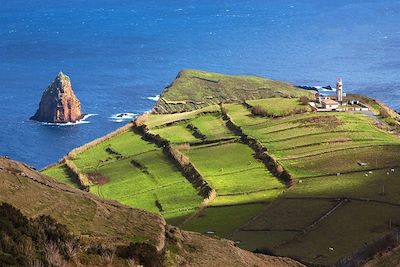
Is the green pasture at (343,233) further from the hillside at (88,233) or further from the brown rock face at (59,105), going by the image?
the brown rock face at (59,105)

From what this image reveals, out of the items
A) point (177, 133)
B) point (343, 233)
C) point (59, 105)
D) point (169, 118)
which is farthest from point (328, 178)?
point (59, 105)

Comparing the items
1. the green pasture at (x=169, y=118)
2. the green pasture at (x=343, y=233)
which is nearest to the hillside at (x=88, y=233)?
the green pasture at (x=343, y=233)

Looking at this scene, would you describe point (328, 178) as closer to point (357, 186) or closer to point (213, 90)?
point (357, 186)

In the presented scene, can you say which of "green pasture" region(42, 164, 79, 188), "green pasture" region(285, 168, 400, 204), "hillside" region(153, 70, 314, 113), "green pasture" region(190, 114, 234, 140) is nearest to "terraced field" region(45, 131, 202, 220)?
"green pasture" region(42, 164, 79, 188)

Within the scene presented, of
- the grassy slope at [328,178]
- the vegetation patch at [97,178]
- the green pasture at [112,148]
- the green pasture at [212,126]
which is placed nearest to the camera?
the grassy slope at [328,178]

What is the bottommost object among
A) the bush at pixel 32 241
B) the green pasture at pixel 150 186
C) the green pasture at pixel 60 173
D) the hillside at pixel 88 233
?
the green pasture at pixel 60 173

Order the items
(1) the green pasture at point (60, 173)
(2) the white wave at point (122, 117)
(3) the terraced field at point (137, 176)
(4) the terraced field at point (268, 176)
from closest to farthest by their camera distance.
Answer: (4) the terraced field at point (268, 176) → (3) the terraced field at point (137, 176) → (1) the green pasture at point (60, 173) → (2) the white wave at point (122, 117)

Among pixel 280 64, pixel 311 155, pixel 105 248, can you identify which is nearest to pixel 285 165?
pixel 311 155

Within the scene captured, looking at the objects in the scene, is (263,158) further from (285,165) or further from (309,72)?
(309,72)

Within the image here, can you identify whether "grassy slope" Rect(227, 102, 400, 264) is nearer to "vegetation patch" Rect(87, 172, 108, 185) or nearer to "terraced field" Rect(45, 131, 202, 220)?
"terraced field" Rect(45, 131, 202, 220)
